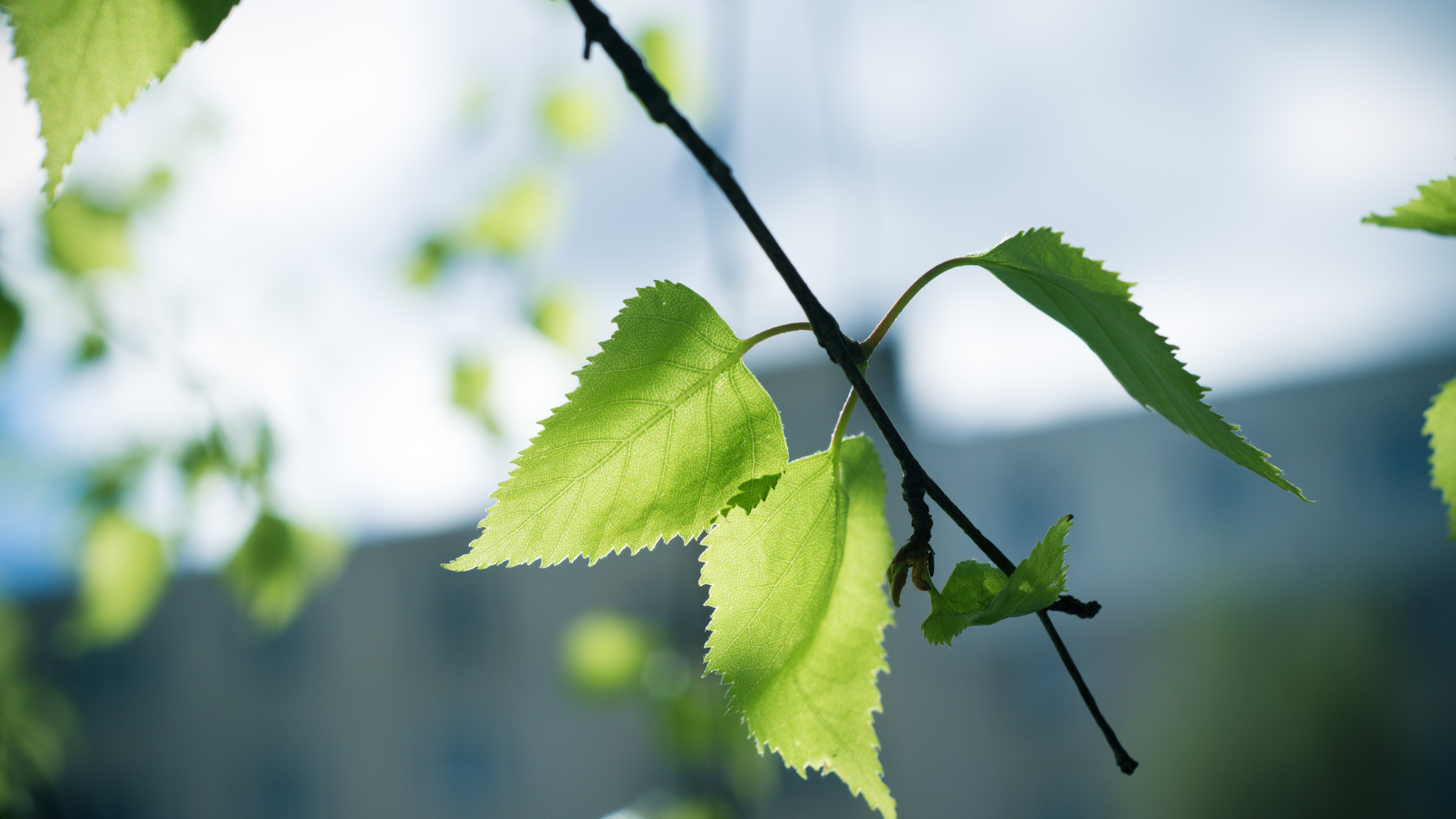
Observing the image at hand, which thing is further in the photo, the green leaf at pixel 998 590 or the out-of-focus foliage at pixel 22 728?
the out-of-focus foliage at pixel 22 728

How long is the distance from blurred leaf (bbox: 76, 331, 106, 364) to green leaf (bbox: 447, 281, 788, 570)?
1.04 m

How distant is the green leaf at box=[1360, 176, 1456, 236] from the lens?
308mm

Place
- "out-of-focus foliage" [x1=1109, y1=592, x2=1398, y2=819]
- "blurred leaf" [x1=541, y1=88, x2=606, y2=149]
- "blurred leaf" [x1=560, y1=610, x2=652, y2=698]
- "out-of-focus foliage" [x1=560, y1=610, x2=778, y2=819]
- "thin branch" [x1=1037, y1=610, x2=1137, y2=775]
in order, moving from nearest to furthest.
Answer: "thin branch" [x1=1037, y1=610, x2=1137, y2=775] → "blurred leaf" [x1=541, y1=88, x2=606, y2=149] → "out-of-focus foliage" [x1=560, y1=610, x2=778, y2=819] → "blurred leaf" [x1=560, y1=610, x2=652, y2=698] → "out-of-focus foliage" [x1=1109, y1=592, x2=1398, y2=819]

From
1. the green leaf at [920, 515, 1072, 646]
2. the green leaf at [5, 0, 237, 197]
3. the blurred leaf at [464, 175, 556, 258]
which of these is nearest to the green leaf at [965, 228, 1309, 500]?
the green leaf at [920, 515, 1072, 646]

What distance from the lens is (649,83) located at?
0.25 metres

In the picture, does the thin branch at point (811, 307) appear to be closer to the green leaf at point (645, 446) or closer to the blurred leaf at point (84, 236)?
the green leaf at point (645, 446)

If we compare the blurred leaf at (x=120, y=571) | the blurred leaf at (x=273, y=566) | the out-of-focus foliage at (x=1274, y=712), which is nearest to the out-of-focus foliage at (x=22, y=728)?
the blurred leaf at (x=120, y=571)

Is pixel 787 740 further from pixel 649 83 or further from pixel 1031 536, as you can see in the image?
pixel 1031 536

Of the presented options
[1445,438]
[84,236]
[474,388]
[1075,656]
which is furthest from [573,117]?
[1075,656]

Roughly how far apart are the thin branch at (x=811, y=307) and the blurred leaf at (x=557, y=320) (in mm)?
841

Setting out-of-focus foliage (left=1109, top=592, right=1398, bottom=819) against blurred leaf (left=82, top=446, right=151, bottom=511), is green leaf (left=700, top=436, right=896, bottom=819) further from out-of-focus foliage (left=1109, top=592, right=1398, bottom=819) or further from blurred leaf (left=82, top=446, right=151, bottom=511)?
out-of-focus foliage (left=1109, top=592, right=1398, bottom=819)

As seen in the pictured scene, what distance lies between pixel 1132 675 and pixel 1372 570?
300cm

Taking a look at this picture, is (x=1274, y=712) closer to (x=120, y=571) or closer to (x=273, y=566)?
(x=273, y=566)

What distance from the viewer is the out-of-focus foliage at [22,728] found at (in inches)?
35.8
